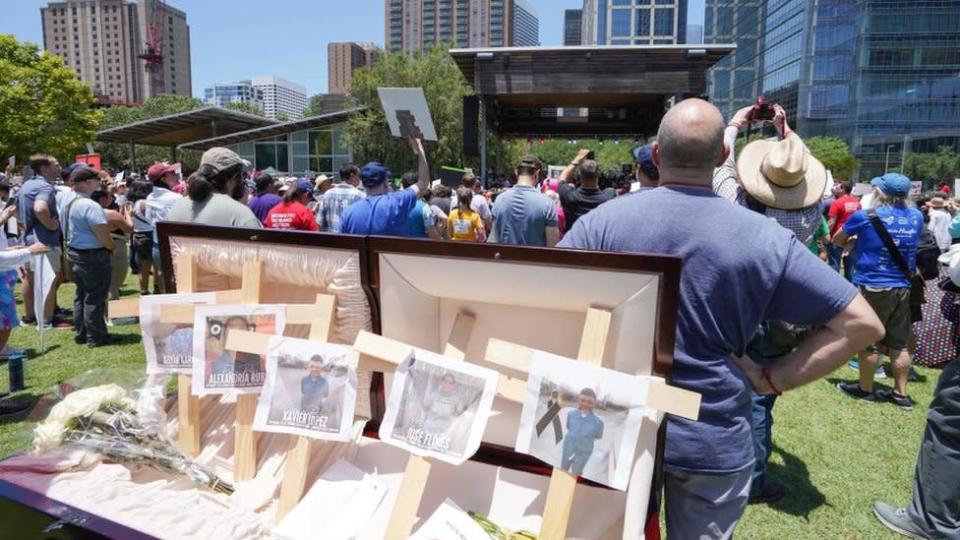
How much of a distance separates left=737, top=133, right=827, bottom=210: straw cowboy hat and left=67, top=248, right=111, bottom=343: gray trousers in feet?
19.1

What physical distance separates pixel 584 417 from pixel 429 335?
1.70 ft

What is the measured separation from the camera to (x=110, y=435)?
1.84 meters

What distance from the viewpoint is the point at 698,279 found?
5.12ft

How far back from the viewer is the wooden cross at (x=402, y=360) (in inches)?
60.6

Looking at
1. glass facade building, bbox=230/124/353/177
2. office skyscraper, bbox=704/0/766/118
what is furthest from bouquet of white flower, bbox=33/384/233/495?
office skyscraper, bbox=704/0/766/118

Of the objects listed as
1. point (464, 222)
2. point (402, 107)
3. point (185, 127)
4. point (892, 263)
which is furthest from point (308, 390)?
point (185, 127)

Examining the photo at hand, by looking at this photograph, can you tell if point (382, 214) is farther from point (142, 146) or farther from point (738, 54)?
point (738, 54)

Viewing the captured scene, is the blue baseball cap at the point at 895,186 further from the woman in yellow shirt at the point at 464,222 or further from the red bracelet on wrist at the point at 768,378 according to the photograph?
the woman in yellow shirt at the point at 464,222

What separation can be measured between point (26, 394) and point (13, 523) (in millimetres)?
4206

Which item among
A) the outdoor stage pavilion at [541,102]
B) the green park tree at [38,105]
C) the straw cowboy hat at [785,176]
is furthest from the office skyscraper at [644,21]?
the straw cowboy hat at [785,176]

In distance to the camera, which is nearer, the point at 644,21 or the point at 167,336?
the point at 167,336

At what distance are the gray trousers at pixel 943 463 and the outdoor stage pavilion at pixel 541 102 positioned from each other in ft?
38.8

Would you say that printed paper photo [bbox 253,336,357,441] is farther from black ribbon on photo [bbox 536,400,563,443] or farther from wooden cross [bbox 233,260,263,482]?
black ribbon on photo [bbox 536,400,563,443]

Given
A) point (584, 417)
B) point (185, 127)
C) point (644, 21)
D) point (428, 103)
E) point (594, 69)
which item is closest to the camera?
point (584, 417)
